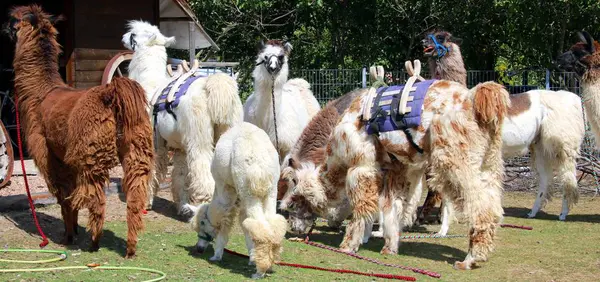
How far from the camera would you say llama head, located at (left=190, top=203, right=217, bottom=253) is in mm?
7445

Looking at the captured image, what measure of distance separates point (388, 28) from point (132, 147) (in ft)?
49.1

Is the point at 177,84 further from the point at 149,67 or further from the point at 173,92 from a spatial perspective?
the point at 149,67

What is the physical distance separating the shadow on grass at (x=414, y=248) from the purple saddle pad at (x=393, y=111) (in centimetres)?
141

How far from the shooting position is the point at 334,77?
57.8 ft

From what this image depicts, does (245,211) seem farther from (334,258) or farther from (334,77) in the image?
(334,77)

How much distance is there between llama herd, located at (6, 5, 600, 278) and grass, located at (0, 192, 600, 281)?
0.22m

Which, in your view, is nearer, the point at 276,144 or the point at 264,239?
the point at 264,239

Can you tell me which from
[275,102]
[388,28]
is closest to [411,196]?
[275,102]

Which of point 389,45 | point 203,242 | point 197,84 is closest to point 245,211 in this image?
point 203,242

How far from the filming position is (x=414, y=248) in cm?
865

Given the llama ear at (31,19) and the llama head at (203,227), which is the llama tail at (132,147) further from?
the llama ear at (31,19)

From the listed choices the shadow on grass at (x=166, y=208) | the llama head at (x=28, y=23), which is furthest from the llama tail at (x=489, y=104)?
the llama head at (x=28, y=23)

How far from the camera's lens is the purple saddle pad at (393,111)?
25.3 feet

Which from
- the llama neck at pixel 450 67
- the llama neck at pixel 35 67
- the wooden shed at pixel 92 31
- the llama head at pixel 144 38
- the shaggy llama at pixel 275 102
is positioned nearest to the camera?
the llama neck at pixel 35 67
